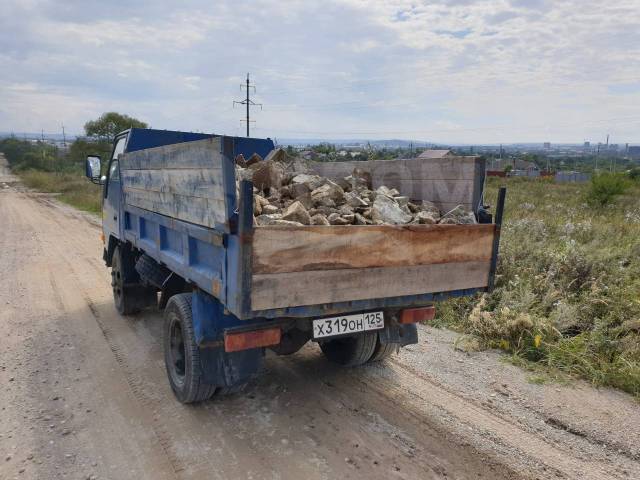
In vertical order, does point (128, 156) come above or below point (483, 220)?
above

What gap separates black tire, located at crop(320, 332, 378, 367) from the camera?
13.5ft

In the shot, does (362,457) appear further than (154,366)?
No

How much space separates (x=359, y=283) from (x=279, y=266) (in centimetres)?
57

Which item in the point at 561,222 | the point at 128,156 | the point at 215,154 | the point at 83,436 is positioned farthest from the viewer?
the point at 561,222

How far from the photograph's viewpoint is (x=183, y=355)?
12.2 feet

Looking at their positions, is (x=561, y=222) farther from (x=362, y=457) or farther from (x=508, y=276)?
(x=362, y=457)

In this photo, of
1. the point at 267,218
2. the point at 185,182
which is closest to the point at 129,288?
the point at 185,182

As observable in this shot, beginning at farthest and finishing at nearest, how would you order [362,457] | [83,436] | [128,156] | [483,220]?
[128,156] < [483,220] < [83,436] < [362,457]

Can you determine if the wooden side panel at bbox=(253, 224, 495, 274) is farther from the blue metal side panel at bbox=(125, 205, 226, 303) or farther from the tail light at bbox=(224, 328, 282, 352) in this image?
the tail light at bbox=(224, 328, 282, 352)

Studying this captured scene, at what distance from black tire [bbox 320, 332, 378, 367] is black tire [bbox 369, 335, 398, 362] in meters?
0.05

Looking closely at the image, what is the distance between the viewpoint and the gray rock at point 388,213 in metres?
3.42

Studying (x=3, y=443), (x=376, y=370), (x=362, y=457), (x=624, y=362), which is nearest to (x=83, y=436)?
(x=3, y=443)

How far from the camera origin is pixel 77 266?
863 cm

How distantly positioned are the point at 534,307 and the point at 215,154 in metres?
4.33
